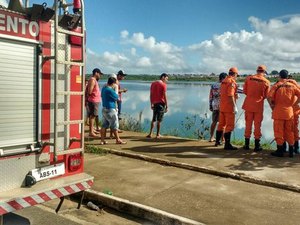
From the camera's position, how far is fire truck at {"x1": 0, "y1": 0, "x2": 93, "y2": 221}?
4.29m

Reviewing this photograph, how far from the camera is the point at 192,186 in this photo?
6887 mm

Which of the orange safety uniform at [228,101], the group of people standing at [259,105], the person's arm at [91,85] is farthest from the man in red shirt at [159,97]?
the orange safety uniform at [228,101]

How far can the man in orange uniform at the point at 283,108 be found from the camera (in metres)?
8.81

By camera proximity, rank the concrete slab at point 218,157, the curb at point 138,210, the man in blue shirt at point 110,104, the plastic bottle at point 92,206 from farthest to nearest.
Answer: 1. the man in blue shirt at point 110,104
2. the concrete slab at point 218,157
3. the plastic bottle at point 92,206
4. the curb at point 138,210

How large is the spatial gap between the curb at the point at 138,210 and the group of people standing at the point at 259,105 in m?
4.30

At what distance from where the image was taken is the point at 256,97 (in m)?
9.45

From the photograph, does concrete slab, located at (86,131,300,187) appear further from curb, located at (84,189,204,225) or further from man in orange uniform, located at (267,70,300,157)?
curb, located at (84,189,204,225)

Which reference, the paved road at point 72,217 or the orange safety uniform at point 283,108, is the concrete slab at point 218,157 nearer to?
the orange safety uniform at point 283,108

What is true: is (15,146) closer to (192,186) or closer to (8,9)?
(8,9)

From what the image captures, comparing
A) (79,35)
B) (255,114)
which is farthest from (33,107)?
(255,114)

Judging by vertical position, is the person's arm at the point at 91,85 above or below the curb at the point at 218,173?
above

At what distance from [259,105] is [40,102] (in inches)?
244

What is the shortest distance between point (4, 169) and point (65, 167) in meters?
0.85

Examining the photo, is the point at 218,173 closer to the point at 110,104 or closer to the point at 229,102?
the point at 229,102
